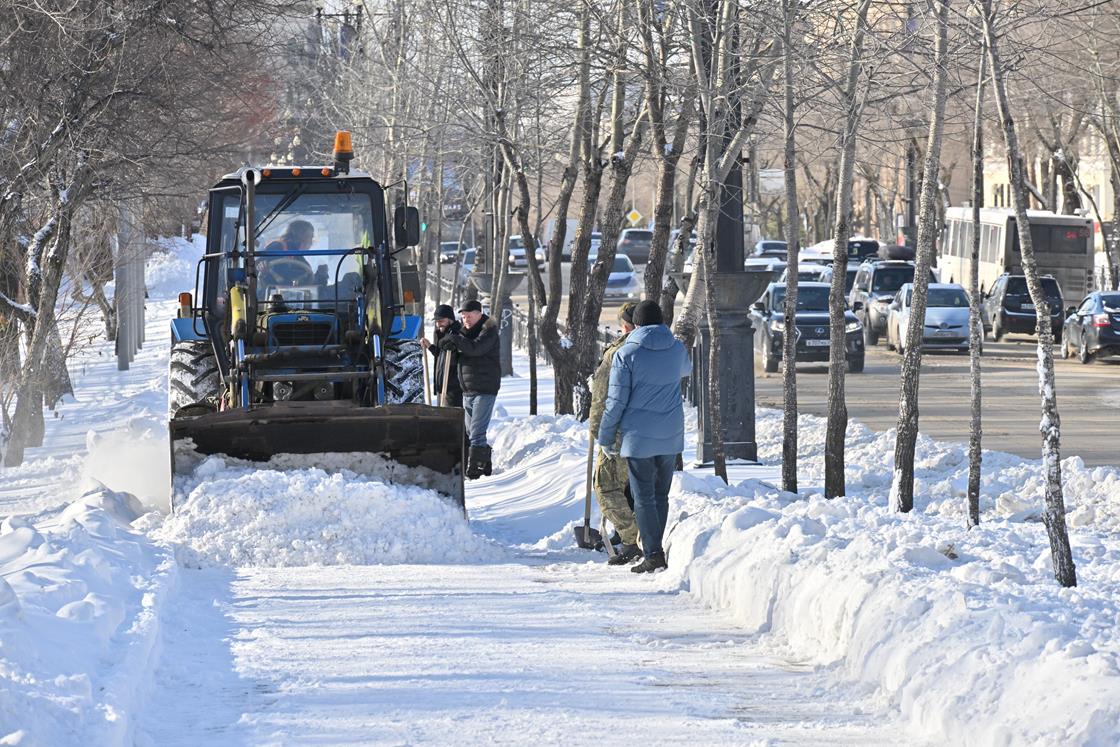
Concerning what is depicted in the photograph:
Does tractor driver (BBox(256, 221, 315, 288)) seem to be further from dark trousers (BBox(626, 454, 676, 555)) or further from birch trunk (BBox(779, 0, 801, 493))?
birch trunk (BBox(779, 0, 801, 493))

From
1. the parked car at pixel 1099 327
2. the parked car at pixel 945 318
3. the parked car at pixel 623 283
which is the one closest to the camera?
the parked car at pixel 1099 327

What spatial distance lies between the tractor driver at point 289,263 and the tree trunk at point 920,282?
489cm

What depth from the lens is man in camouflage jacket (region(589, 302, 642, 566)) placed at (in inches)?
422

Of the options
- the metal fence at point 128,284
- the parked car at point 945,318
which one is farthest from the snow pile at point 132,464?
the parked car at point 945,318

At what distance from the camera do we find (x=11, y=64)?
17.9 meters

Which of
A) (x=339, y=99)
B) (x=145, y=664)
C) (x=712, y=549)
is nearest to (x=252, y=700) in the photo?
(x=145, y=664)

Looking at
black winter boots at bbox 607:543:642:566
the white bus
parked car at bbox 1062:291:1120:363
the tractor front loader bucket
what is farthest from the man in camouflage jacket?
the white bus

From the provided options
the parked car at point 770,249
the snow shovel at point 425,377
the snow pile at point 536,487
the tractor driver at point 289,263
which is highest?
the parked car at point 770,249

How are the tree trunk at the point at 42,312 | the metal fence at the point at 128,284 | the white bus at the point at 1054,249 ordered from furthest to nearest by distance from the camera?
the white bus at the point at 1054,249, the metal fence at the point at 128,284, the tree trunk at the point at 42,312

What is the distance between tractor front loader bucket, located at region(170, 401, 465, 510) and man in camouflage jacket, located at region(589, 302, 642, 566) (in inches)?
49.3

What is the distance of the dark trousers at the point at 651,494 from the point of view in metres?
10.3

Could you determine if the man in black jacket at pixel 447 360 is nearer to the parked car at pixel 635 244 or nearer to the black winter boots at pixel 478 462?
the black winter boots at pixel 478 462

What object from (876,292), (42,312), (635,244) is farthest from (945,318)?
(635,244)

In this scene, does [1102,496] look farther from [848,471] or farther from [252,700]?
[252,700]
